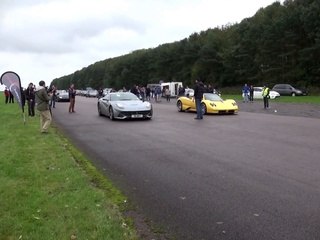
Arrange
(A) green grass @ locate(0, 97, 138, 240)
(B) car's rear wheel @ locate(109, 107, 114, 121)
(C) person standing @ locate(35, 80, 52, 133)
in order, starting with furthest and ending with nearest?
(B) car's rear wheel @ locate(109, 107, 114, 121) → (C) person standing @ locate(35, 80, 52, 133) → (A) green grass @ locate(0, 97, 138, 240)

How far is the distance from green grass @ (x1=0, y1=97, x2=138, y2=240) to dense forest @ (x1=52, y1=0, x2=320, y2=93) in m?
54.4

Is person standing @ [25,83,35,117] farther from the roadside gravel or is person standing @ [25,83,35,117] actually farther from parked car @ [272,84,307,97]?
parked car @ [272,84,307,97]

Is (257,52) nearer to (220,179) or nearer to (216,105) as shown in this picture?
(216,105)

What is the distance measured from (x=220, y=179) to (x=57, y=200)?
9.07 ft

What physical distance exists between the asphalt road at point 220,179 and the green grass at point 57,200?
1.48ft

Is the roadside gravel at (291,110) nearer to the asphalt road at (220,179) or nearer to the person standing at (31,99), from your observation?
the asphalt road at (220,179)

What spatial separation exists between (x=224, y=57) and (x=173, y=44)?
2903 centimetres

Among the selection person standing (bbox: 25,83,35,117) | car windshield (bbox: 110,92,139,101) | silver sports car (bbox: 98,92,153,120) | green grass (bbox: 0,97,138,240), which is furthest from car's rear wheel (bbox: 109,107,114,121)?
green grass (bbox: 0,97,138,240)

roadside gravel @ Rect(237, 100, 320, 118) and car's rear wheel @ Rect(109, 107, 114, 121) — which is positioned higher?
car's rear wheel @ Rect(109, 107, 114, 121)

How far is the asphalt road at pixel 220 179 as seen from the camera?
5.30 meters

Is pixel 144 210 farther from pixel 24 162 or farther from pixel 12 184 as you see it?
pixel 24 162

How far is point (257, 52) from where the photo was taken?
73.5m

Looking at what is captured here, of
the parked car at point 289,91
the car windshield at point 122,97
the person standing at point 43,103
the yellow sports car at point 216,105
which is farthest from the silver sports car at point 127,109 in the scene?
the parked car at point 289,91

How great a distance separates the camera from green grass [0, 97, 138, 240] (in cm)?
500
